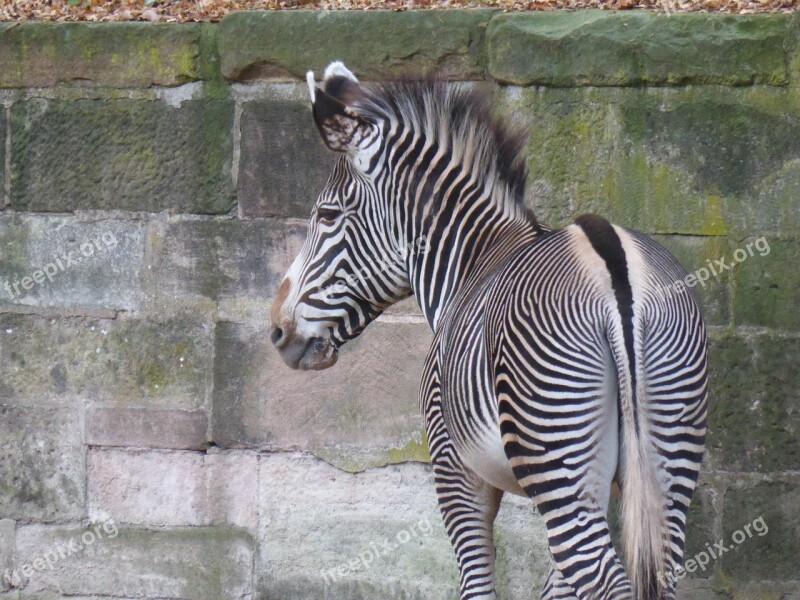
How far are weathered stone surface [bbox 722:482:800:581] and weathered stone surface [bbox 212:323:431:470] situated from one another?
1.41m

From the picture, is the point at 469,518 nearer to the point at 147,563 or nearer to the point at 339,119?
the point at 339,119

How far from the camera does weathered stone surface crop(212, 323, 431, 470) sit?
4945 mm

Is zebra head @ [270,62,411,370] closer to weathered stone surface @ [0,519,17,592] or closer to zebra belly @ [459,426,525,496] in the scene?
zebra belly @ [459,426,525,496]

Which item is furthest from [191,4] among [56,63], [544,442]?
[544,442]

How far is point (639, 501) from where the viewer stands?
2.67 metres

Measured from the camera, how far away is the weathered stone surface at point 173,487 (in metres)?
5.13

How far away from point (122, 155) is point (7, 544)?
2082mm

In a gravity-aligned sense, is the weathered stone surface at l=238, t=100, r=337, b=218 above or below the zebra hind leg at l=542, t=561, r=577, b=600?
above

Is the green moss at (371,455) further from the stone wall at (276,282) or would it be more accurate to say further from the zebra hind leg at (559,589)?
the zebra hind leg at (559,589)

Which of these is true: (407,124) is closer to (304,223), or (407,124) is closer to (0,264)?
(304,223)

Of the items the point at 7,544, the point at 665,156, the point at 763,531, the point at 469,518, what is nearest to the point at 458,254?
the point at 469,518

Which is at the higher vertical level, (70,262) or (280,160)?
(280,160)

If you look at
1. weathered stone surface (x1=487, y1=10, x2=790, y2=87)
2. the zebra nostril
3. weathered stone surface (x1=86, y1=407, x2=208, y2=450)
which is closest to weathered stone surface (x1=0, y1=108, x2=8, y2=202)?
weathered stone surface (x1=86, y1=407, x2=208, y2=450)

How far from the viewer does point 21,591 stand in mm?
5414
